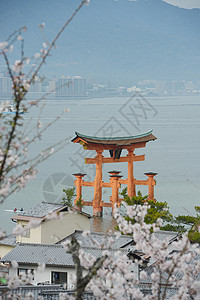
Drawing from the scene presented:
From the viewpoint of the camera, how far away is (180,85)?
164m

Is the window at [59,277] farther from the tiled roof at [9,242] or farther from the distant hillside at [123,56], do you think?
the distant hillside at [123,56]

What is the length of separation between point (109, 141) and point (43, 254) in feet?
25.5

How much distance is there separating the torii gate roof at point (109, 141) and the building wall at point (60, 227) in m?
4.61

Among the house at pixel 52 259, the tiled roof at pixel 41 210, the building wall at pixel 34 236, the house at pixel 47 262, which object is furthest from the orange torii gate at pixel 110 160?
the house at pixel 47 262

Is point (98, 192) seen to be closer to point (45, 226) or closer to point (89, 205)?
point (89, 205)

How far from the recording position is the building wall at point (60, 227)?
11680mm

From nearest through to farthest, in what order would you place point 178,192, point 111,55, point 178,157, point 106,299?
point 106,299 → point 178,192 → point 178,157 → point 111,55

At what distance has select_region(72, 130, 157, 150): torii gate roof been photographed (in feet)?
55.1

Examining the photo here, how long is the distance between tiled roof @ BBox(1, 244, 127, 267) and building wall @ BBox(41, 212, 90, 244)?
114cm

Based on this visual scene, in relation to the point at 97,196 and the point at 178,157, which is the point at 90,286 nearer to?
the point at 97,196

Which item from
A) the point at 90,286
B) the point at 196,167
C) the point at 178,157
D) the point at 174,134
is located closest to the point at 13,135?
the point at 90,286

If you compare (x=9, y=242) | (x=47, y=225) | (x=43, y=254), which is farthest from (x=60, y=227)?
(x=43, y=254)

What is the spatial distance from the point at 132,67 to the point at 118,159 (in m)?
149

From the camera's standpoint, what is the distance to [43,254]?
10070mm
